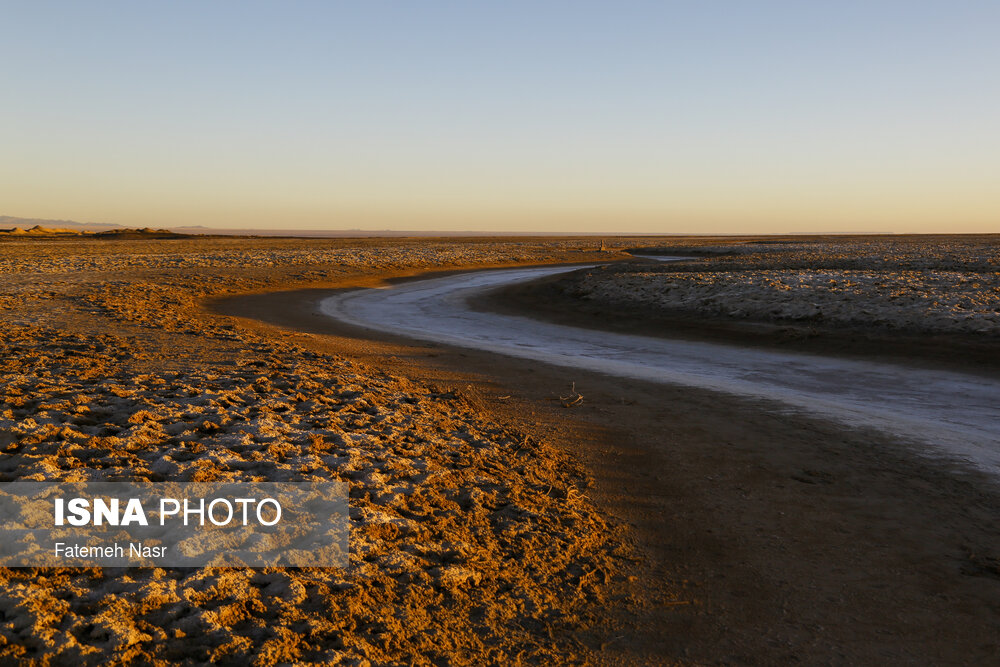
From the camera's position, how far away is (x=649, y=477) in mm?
7418

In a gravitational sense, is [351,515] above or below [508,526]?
above

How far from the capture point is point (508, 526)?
19.3 ft

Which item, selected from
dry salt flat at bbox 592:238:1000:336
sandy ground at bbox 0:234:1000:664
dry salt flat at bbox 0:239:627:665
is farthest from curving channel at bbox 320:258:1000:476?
dry salt flat at bbox 0:239:627:665

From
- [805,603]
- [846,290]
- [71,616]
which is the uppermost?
[846,290]

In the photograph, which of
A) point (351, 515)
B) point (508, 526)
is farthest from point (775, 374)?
point (351, 515)

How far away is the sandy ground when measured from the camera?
414 centimetres

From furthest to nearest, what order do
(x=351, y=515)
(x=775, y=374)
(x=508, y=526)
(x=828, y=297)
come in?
(x=828, y=297) < (x=775, y=374) < (x=508, y=526) < (x=351, y=515)

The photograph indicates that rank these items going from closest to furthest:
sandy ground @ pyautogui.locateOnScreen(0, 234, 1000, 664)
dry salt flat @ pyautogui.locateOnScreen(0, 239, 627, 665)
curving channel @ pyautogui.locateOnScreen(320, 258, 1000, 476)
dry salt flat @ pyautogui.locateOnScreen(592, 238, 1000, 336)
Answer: dry salt flat @ pyautogui.locateOnScreen(0, 239, 627, 665) → sandy ground @ pyautogui.locateOnScreen(0, 234, 1000, 664) → curving channel @ pyautogui.locateOnScreen(320, 258, 1000, 476) → dry salt flat @ pyautogui.locateOnScreen(592, 238, 1000, 336)

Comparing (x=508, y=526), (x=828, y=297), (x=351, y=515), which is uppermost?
(x=828, y=297)

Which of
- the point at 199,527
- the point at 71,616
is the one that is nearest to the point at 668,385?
the point at 199,527

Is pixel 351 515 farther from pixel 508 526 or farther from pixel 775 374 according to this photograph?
pixel 775 374

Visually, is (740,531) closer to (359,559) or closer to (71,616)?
(359,559)

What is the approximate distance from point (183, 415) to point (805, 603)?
21.4 feet

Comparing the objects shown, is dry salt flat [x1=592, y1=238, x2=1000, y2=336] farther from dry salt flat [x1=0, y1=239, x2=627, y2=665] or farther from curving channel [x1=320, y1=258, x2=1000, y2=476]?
dry salt flat [x1=0, y1=239, x2=627, y2=665]
